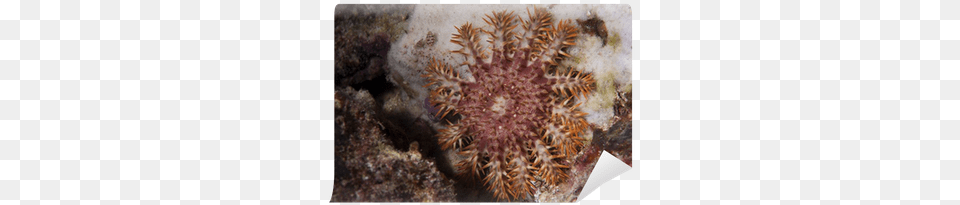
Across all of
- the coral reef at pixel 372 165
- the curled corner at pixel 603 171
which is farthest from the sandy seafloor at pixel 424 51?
the curled corner at pixel 603 171

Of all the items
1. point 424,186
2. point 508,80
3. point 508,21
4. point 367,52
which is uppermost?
point 508,21

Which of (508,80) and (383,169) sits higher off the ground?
(508,80)

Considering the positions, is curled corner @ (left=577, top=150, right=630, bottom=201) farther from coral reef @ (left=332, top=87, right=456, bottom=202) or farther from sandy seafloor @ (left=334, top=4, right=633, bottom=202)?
coral reef @ (left=332, top=87, right=456, bottom=202)

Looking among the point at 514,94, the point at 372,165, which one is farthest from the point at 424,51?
the point at 372,165

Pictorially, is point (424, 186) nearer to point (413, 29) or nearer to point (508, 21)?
point (413, 29)

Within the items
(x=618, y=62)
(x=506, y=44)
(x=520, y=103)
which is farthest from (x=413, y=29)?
(x=618, y=62)

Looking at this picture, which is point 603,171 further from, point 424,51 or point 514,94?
point 424,51
